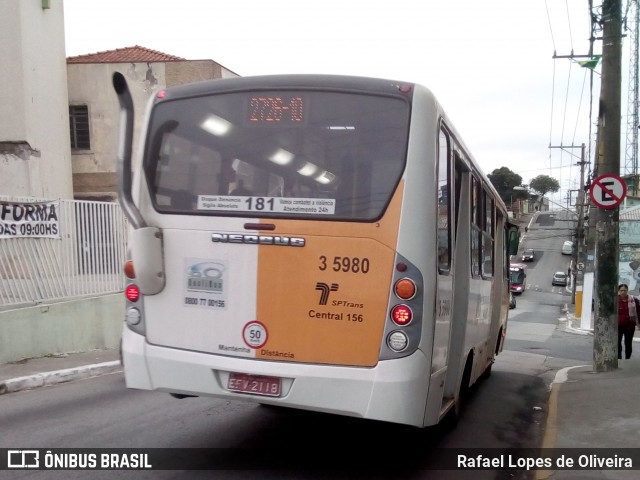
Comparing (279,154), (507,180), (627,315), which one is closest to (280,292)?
(279,154)

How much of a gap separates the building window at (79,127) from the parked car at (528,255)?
64.0 m

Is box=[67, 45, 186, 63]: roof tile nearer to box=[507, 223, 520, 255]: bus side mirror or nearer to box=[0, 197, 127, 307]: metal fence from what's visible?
box=[0, 197, 127, 307]: metal fence

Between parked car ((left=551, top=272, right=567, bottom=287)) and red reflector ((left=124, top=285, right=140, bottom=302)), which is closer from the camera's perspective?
red reflector ((left=124, top=285, right=140, bottom=302))

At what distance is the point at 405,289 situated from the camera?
4449mm

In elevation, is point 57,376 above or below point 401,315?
below

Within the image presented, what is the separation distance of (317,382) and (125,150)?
2.24m

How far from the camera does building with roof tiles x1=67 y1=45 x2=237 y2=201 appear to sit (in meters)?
23.0

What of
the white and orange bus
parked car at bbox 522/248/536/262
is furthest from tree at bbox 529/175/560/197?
the white and orange bus

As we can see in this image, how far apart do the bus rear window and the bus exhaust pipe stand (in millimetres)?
236

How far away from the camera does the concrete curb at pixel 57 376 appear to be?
8359mm

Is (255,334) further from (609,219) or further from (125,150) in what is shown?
(609,219)

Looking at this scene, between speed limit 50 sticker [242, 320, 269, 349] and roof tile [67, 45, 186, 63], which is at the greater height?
roof tile [67, 45, 186, 63]

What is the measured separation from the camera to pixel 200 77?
22844 millimetres

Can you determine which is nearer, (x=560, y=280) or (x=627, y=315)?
(x=627, y=315)
